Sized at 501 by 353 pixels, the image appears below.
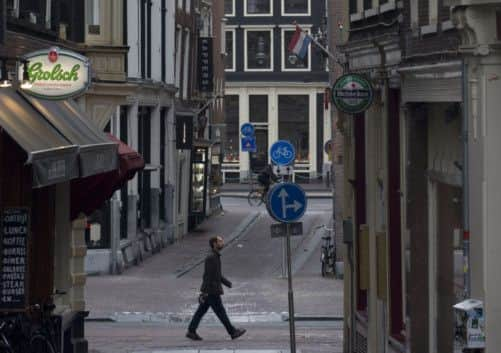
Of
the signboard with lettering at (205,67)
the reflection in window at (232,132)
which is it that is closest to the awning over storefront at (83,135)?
the signboard with lettering at (205,67)

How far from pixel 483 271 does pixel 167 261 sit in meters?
25.9

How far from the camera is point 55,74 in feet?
53.8

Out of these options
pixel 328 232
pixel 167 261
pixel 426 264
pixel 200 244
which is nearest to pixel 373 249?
pixel 426 264

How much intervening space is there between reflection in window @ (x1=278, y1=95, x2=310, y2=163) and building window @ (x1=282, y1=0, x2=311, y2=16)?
4.31 meters

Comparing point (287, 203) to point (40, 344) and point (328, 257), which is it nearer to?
point (40, 344)

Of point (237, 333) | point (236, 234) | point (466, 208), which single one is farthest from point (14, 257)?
point (236, 234)

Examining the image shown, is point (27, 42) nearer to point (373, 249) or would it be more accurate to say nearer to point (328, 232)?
point (373, 249)

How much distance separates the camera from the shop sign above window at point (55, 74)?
16.2 metres

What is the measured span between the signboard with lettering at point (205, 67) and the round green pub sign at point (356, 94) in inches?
1241

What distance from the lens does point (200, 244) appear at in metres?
42.4

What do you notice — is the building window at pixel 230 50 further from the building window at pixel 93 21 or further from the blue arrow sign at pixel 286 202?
the blue arrow sign at pixel 286 202

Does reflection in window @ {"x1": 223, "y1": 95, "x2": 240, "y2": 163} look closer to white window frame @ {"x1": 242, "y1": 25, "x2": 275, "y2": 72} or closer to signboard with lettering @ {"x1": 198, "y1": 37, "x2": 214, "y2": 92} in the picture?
white window frame @ {"x1": 242, "y1": 25, "x2": 275, "y2": 72}

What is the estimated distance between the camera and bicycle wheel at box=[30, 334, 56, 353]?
1673 centimetres

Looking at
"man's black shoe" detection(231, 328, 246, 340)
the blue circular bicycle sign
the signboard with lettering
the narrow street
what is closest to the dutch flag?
the blue circular bicycle sign
